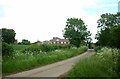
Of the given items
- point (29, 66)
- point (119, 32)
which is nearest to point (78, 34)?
point (29, 66)

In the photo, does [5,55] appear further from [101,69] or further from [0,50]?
[101,69]

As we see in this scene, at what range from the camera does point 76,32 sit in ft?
462

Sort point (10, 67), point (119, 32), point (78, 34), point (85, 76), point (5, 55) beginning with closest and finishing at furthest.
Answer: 1. point (85, 76)
2. point (119, 32)
3. point (10, 67)
4. point (5, 55)
5. point (78, 34)

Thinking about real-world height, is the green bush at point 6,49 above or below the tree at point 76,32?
below

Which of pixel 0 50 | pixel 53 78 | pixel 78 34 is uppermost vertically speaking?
pixel 78 34

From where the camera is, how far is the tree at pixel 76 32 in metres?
140

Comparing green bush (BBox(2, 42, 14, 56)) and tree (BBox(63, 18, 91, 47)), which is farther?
tree (BBox(63, 18, 91, 47))

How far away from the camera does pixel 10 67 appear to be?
1070 inches

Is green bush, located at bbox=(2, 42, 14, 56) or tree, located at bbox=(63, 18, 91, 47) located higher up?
tree, located at bbox=(63, 18, 91, 47)

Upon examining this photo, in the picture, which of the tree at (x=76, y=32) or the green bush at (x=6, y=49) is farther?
the tree at (x=76, y=32)

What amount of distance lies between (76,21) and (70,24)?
3.09 meters

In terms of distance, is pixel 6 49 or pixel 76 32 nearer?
pixel 6 49

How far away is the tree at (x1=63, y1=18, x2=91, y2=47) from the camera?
13973 cm

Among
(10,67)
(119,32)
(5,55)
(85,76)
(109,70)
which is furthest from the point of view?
(5,55)
